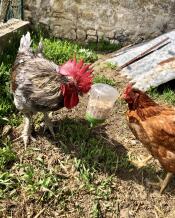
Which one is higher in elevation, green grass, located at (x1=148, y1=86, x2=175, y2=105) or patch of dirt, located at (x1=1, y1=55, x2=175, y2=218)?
green grass, located at (x1=148, y1=86, x2=175, y2=105)

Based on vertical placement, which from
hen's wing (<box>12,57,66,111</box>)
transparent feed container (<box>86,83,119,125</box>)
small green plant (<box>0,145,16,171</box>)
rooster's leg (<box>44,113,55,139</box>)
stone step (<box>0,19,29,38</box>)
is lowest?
small green plant (<box>0,145,16,171</box>)

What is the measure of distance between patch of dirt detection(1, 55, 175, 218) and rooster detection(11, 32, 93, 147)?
1.98ft

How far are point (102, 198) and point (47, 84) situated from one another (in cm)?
153

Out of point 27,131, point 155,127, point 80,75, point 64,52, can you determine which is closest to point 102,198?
point 155,127

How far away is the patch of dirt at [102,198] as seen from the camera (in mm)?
4867

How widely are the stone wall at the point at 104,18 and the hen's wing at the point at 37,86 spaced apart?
3.33m

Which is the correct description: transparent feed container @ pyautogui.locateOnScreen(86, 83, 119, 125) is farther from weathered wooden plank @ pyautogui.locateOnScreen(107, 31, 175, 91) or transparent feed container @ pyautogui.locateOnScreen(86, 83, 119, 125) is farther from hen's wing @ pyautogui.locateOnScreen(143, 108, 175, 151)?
weathered wooden plank @ pyautogui.locateOnScreen(107, 31, 175, 91)

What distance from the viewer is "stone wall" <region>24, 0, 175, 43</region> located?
325 inches

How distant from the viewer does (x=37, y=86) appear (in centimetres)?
512

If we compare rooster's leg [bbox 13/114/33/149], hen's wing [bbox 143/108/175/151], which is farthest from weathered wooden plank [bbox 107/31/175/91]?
rooster's leg [bbox 13/114/33/149]

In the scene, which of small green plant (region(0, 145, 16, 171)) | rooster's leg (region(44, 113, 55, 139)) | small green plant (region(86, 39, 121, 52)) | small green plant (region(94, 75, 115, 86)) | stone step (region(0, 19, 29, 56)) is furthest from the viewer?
small green plant (region(86, 39, 121, 52))

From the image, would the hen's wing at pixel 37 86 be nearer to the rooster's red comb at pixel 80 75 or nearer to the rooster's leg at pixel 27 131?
the rooster's red comb at pixel 80 75

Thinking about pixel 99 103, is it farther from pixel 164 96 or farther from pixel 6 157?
pixel 164 96

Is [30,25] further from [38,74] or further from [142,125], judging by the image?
[142,125]
